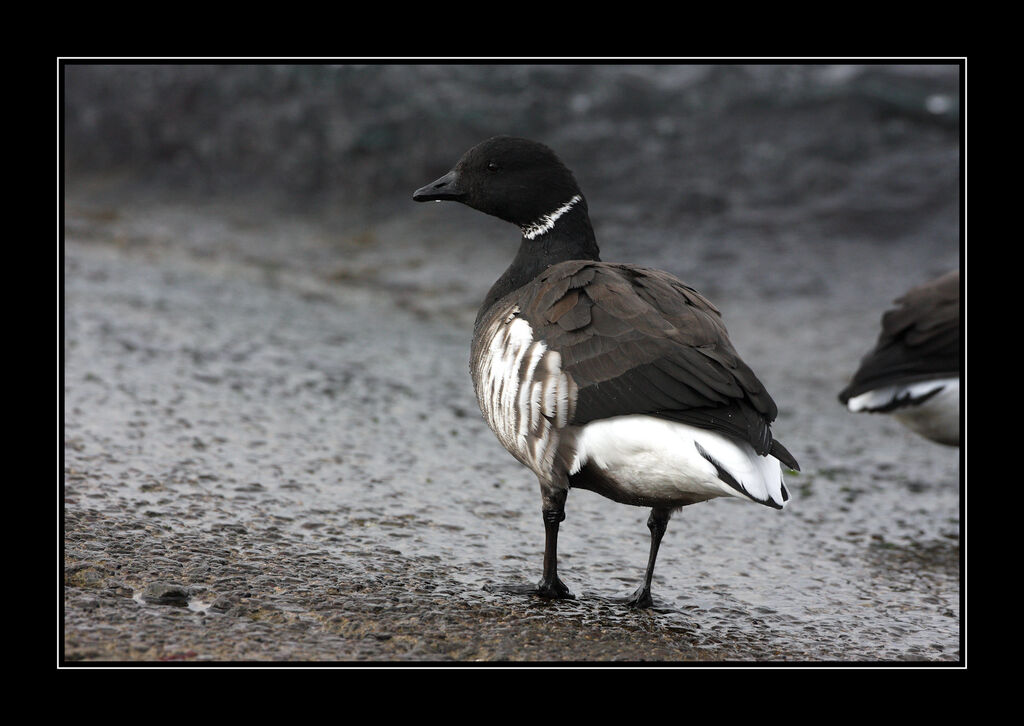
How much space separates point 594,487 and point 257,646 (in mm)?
1524

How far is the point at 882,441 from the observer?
7.89 meters

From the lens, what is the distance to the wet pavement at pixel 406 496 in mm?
4207

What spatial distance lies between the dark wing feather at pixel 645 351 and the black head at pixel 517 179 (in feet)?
2.58

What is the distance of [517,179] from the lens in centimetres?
553

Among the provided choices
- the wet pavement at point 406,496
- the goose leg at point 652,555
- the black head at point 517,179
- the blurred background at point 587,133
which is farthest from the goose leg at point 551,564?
the blurred background at point 587,133

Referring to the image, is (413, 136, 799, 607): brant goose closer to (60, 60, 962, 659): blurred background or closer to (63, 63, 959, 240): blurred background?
(60, 60, 962, 659): blurred background

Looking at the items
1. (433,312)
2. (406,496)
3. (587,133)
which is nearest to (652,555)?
(406,496)

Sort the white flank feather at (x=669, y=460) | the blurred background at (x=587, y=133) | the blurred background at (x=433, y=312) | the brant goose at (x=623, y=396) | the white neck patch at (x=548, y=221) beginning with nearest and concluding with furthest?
the white flank feather at (x=669, y=460) → the brant goose at (x=623, y=396) → the blurred background at (x=433, y=312) → the white neck patch at (x=548, y=221) → the blurred background at (x=587, y=133)

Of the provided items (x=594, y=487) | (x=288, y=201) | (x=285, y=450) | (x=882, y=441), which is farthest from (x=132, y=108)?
(x=594, y=487)

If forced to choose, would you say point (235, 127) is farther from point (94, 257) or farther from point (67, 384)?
point (67, 384)

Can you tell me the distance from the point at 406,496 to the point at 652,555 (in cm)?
165

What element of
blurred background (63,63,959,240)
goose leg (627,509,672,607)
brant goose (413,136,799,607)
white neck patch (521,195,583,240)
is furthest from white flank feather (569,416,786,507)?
blurred background (63,63,959,240)

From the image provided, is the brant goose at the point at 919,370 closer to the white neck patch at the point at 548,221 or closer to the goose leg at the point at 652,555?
the white neck patch at the point at 548,221

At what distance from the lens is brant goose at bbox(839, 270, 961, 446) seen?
657cm
